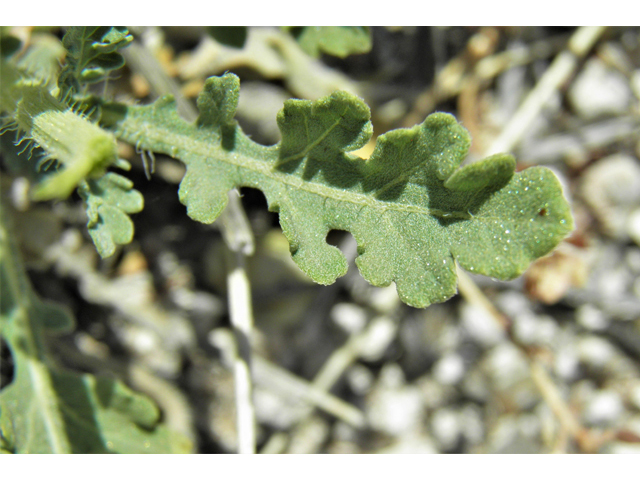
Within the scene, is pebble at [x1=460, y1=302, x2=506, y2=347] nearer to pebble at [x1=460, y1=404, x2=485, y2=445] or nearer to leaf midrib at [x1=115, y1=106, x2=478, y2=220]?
pebble at [x1=460, y1=404, x2=485, y2=445]

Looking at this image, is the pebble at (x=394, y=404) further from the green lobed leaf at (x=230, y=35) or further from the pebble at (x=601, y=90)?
the green lobed leaf at (x=230, y=35)

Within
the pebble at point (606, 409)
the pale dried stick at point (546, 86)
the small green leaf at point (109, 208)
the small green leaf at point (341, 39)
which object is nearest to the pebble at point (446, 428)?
the pebble at point (606, 409)

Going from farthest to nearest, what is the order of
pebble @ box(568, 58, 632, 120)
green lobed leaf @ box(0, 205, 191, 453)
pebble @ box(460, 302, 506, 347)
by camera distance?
pebble @ box(460, 302, 506, 347)
pebble @ box(568, 58, 632, 120)
green lobed leaf @ box(0, 205, 191, 453)

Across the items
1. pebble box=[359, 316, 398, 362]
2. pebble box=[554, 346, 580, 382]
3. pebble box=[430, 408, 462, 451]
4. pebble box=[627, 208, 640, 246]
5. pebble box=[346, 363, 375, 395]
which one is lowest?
pebble box=[430, 408, 462, 451]

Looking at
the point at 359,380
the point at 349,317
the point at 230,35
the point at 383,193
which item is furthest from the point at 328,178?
the point at 359,380

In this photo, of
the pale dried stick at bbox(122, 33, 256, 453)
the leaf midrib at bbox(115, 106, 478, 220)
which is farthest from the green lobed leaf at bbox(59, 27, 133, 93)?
the pale dried stick at bbox(122, 33, 256, 453)

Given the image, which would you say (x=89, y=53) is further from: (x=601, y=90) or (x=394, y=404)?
(x=601, y=90)
